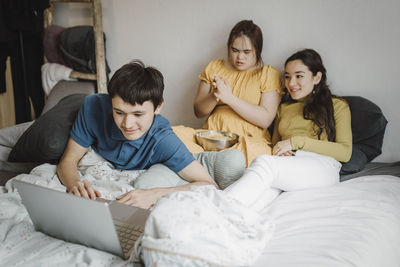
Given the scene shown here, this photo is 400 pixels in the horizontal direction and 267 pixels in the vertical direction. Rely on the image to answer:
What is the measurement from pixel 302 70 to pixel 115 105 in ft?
3.13

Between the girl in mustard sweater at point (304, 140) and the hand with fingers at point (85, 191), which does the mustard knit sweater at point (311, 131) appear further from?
the hand with fingers at point (85, 191)

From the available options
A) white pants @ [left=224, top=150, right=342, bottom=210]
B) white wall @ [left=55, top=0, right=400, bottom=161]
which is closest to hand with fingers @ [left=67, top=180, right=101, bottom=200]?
white pants @ [left=224, top=150, right=342, bottom=210]

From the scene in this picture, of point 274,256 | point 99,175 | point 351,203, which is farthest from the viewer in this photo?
point 99,175

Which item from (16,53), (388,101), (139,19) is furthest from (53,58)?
(388,101)

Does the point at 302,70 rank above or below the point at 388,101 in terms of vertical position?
above

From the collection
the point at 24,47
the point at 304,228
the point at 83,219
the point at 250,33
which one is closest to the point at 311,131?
the point at 250,33

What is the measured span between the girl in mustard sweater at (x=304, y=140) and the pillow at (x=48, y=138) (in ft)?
2.65

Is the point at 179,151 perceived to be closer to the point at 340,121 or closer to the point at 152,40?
the point at 340,121

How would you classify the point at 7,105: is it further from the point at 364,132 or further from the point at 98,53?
the point at 364,132

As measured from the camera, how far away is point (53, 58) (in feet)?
8.52

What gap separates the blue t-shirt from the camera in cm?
124

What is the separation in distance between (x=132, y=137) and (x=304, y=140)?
31.1 inches

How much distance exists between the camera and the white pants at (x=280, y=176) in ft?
3.56

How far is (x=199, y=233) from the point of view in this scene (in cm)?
70
